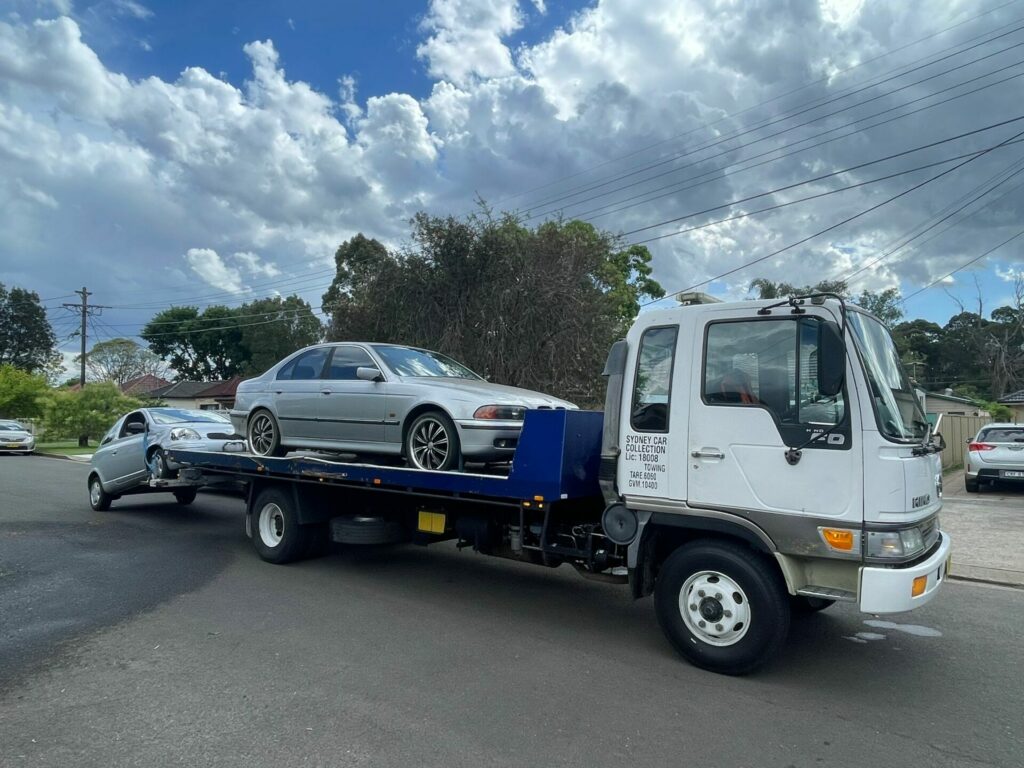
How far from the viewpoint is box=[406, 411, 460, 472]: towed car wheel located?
6.39 metres

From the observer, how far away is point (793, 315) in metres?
4.42

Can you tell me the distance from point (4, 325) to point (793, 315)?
3077 inches

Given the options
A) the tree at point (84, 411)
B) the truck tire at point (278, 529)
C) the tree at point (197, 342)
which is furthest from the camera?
the tree at point (197, 342)

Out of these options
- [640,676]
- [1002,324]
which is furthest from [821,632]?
[1002,324]

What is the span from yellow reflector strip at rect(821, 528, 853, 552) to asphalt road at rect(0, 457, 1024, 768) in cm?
96

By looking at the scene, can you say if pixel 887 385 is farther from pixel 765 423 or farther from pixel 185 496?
pixel 185 496

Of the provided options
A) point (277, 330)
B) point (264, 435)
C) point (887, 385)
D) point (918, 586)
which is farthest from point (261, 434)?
point (277, 330)

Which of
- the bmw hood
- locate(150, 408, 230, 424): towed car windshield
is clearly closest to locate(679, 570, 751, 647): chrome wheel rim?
the bmw hood

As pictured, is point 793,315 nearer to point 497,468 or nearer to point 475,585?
point 497,468

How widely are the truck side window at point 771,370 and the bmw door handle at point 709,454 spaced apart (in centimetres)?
32

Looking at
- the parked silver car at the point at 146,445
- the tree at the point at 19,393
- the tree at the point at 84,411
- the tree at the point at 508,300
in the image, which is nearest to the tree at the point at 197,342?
the tree at the point at 19,393

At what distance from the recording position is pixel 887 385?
449cm

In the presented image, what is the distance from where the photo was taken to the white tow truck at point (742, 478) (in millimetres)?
4176

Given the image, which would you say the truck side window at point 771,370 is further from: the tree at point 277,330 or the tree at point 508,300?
the tree at point 277,330
